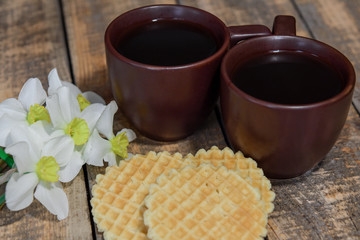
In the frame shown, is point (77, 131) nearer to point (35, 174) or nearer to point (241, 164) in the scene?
point (35, 174)

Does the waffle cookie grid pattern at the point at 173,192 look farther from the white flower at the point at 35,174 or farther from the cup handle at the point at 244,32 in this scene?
the cup handle at the point at 244,32

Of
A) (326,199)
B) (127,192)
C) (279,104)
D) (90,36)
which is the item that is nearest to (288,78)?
(279,104)

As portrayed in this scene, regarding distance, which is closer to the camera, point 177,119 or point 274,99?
point 274,99

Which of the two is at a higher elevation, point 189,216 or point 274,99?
point 274,99

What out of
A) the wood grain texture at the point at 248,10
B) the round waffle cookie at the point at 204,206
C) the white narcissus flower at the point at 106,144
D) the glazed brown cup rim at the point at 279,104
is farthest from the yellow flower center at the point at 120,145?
the wood grain texture at the point at 248,10

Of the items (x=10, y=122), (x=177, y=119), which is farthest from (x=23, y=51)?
(x=177, y=119)

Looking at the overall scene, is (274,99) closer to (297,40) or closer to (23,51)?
(297,40)
